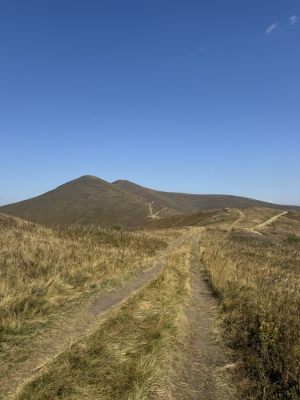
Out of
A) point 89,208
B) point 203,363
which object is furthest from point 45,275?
point 89,208

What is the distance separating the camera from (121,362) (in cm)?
464

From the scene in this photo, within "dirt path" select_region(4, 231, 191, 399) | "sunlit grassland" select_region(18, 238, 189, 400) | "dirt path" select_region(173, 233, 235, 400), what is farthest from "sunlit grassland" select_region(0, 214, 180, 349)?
"dirt path" select_region(173, 233, 235, 400)

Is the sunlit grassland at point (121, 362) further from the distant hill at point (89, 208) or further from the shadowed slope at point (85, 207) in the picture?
the shadowed slope at point (85, 207)

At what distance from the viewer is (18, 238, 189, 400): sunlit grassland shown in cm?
382

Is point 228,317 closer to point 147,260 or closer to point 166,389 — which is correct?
point 166,389

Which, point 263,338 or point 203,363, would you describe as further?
point 263,338

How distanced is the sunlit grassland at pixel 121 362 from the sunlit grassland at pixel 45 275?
164 cm

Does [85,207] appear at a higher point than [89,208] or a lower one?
higher

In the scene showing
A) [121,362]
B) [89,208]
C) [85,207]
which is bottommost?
[121,362]

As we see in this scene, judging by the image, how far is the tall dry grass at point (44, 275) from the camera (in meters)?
6.20

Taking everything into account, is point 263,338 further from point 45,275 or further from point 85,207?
point 85,207

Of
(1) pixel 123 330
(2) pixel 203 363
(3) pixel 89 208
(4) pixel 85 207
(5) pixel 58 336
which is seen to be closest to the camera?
(2) pixel 203 363

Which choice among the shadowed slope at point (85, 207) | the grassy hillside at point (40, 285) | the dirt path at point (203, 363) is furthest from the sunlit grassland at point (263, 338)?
the shadowed slope at point (85, 207)

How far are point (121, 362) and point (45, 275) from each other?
5033 mm
